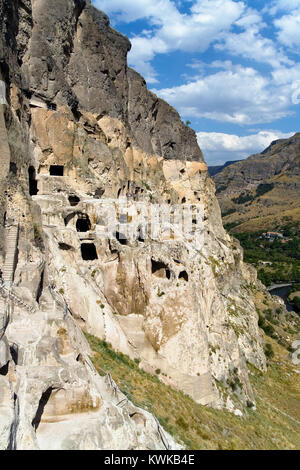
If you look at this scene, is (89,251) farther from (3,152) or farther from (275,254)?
(275,254)

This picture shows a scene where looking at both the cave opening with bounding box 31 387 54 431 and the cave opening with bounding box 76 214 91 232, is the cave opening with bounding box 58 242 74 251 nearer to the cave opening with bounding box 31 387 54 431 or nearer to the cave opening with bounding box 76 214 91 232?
the cave opening with bounding box 76 214 91 232

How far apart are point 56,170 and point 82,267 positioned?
1241cm

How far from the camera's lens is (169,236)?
83.4ft

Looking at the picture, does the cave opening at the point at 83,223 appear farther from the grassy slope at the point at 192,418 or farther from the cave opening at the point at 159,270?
the grassy slope at the point at 192,418

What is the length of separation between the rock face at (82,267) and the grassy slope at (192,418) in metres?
1.17

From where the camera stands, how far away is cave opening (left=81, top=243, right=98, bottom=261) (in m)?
23.1

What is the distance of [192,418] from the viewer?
54.2 ft

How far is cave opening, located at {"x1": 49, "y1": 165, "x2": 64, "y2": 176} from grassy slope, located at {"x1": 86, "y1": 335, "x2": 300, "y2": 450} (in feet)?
53.6

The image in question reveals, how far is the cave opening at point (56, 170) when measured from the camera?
2922 cm

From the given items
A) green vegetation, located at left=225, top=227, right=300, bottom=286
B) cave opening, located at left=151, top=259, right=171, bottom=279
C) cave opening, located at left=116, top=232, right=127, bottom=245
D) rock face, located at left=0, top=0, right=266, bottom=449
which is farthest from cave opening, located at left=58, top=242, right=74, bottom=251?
green vegetation, located at left=225, top=227, right=300, bottom=286

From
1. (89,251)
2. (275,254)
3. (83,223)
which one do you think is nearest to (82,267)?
(89,251)

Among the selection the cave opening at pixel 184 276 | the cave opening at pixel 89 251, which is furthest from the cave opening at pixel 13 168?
the cave opening at pixel 184 276

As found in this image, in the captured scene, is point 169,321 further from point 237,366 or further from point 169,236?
point 237,366

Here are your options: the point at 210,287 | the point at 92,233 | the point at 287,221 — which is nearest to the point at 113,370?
the point at 92,233
